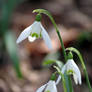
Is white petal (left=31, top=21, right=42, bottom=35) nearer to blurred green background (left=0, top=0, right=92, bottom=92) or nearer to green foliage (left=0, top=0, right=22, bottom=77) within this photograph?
blurred green background (left=0, top=0, right=92, bottom=92)

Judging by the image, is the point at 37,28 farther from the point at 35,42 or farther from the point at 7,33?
the point at 35,42

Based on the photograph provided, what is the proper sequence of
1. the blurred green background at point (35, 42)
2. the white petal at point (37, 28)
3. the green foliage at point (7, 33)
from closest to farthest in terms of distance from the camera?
the white petal at point (37, 28) → the blurred green background at point (35, 42) → the green foliage at point (7, 33)

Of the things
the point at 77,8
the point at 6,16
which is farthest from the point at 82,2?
the point at 6,16

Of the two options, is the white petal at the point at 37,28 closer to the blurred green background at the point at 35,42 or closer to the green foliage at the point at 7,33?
the blurred green background at the point at 35,42

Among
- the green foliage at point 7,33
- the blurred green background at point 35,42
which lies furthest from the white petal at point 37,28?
the green foliage at point 7,33

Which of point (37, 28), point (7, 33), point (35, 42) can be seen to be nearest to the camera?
point (37, 28)

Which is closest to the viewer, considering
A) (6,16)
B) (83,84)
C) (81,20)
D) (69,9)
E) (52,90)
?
(52,90)

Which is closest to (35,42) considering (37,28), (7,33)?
(7,33)

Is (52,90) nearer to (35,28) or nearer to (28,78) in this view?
(35,28)

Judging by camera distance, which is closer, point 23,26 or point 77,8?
point 23,26

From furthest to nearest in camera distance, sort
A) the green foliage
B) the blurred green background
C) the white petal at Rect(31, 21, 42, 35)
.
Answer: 1. the green foliage
2. the blurred green background
3. the white petal at Rect(31, 21, 42, 35)

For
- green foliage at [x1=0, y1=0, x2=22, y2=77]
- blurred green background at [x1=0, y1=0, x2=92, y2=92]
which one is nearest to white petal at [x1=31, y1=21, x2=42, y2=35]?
blurred green background at [x1=0, y1=0, x2=92, y2=92]
